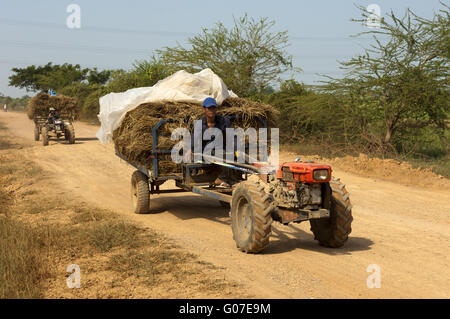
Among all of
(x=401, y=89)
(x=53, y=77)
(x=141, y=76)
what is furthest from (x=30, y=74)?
(x=401, y=89)

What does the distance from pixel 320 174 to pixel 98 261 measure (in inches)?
119

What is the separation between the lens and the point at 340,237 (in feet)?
21.4

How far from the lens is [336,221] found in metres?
6.46

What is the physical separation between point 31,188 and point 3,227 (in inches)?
200

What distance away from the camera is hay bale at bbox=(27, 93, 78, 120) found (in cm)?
2300

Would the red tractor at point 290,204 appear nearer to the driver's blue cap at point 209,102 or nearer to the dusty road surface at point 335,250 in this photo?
the dusty road surface at point 335,250

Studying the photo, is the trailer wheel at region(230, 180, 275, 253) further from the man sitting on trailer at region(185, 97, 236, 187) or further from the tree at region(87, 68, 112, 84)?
the tree at region(87, 68, 112, 84)

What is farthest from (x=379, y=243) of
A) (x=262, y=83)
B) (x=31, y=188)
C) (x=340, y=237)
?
(x=262, y=83)

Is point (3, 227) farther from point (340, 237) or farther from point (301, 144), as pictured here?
point (301, 144)

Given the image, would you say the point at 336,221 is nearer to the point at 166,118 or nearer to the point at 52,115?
the point at 166,118

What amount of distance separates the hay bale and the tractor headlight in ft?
63.4

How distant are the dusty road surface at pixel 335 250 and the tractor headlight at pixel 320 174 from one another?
107 cm

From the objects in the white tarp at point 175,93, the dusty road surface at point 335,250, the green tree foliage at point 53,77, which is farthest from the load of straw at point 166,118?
the green tree foliage at point 53,77

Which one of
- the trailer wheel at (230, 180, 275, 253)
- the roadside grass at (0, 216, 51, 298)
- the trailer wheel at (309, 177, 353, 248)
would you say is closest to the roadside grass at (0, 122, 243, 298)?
the roadside grass at (0, 216, 51, 298)
